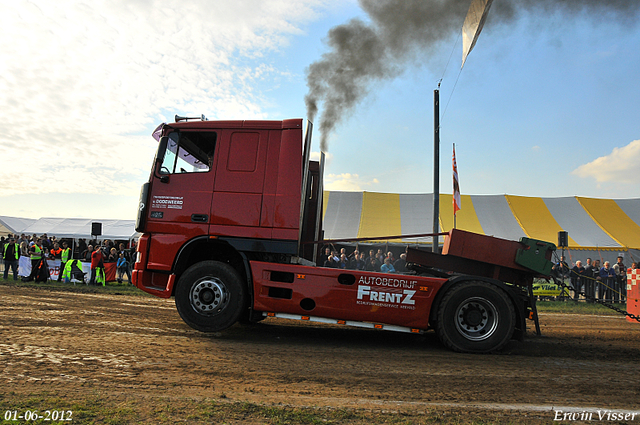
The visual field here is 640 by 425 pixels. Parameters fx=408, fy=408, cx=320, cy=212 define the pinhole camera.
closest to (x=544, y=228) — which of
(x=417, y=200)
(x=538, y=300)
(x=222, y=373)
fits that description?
(x=417, y=200)

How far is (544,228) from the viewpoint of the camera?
22.2 metres

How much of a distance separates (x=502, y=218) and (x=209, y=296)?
20750mm

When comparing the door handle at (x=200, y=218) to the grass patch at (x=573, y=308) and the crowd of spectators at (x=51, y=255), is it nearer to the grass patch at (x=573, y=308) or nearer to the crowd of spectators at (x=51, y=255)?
the grass patch at (x=573, y=308)

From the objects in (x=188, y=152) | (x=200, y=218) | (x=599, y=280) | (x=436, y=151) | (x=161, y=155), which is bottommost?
(x=599, y=280)

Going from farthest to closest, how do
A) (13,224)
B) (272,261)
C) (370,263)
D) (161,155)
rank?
(13,224), (370,263), (161,155), (272,261)

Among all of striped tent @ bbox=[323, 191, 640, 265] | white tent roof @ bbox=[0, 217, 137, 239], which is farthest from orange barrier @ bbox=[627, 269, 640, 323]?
white tent roof @ bbox=[0, 217, 137, 239]

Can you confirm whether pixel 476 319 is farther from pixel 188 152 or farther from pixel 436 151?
pixel 436 151

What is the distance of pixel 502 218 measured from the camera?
23125mm

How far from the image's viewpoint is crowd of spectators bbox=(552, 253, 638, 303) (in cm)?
1555

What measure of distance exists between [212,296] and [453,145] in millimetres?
10934

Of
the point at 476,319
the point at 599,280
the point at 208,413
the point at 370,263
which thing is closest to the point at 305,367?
the point at 208,413

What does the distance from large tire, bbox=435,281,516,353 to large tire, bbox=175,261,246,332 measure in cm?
303

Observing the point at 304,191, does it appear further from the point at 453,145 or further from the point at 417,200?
the point at 417,200

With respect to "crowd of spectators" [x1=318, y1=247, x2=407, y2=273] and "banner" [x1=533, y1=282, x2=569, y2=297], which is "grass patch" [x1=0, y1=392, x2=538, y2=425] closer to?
"crowd of spectators" [x1=318, y1=247, x2=407, y2=273]
